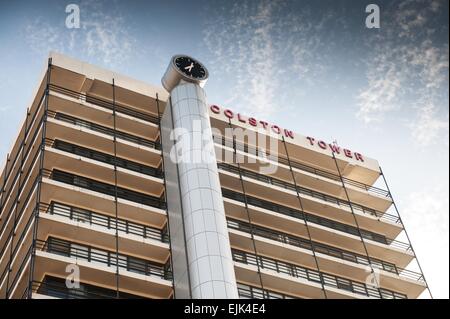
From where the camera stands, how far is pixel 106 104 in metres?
54.6

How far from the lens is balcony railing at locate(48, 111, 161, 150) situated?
5128 cm

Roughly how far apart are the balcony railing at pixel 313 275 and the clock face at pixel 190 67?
47.7 ft

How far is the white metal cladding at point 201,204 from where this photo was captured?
4066 centimetres

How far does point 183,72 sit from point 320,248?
17.7 metres

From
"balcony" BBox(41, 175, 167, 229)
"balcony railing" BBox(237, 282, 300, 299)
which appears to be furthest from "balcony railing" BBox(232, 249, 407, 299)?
"balcony" BBox(41, 175, 167, 229)

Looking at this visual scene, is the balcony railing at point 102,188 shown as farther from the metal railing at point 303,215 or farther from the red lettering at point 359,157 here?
the red lettering at point 359,157

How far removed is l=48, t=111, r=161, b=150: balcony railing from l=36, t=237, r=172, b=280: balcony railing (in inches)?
419

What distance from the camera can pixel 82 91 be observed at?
5403 centimetres

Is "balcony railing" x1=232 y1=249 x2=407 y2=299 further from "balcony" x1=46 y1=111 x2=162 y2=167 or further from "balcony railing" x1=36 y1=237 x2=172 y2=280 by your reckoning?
"balcony" x1=46 y1=111 x2=162 y2=167

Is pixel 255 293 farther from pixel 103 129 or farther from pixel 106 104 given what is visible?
pixel 106 104

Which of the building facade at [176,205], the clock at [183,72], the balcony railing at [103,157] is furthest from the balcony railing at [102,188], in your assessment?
the clock at [183,72]
